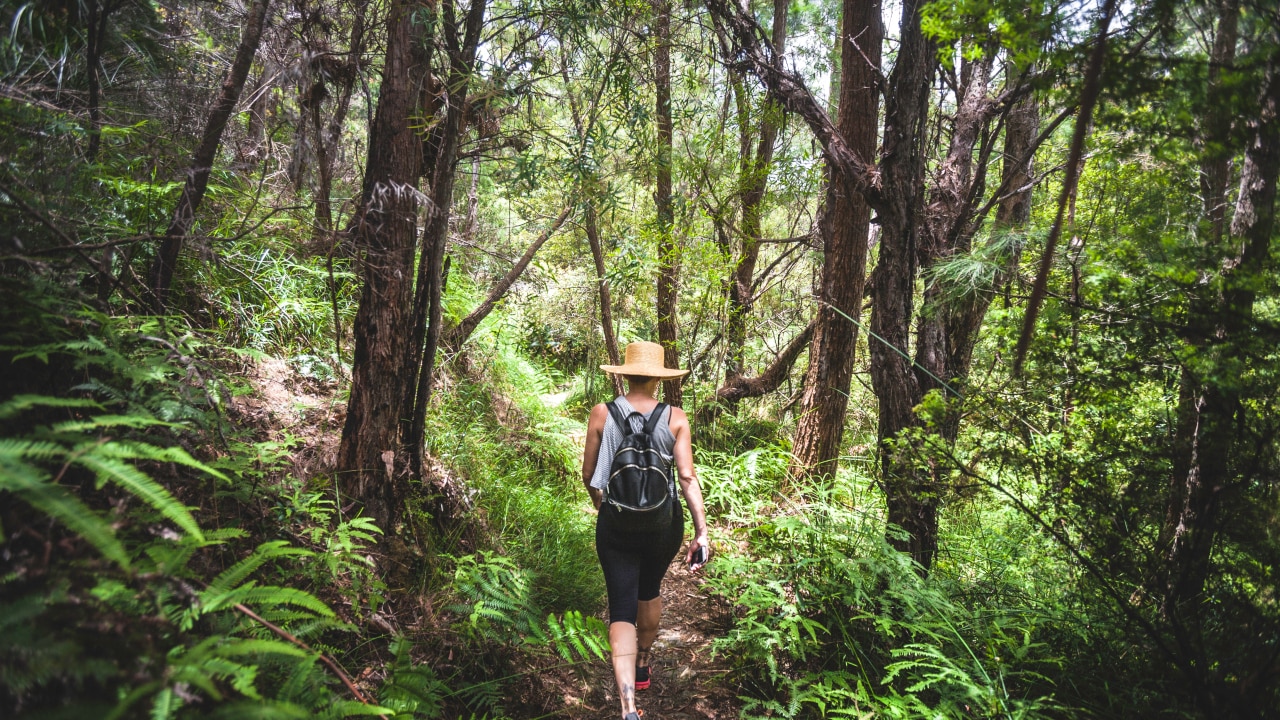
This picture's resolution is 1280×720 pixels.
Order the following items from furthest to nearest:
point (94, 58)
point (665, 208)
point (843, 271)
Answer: point (665, 208)
point (843, 271)
point (94, 58)

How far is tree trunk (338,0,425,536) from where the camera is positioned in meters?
3.90

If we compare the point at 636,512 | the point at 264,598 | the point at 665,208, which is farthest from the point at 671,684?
the point at 665,208

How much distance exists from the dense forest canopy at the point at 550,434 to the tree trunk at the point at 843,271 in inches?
1.7

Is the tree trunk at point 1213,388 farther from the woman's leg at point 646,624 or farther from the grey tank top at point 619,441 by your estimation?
the woman's leg at point 646,624

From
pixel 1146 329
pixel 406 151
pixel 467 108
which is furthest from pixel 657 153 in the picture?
pixel 1146 329

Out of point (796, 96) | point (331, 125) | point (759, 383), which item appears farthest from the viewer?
point (759, 383)

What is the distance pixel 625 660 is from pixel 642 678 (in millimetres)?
637

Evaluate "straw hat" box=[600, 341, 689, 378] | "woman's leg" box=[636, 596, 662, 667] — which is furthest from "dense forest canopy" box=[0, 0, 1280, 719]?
"straw hat" box=[600, 341, 689, 378]

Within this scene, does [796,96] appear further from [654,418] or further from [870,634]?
[870,634]

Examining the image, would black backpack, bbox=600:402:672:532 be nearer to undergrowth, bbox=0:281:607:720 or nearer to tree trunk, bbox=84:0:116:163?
undergrowth, bbox=0:281:607:720

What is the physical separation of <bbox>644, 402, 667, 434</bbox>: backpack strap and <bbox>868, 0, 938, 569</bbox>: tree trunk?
1.61 m

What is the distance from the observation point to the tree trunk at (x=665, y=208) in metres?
6.21

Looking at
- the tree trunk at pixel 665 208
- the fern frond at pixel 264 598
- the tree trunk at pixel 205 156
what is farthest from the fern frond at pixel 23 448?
the tree trunk at pixel 665 208

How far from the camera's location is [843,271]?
21.0 ft
